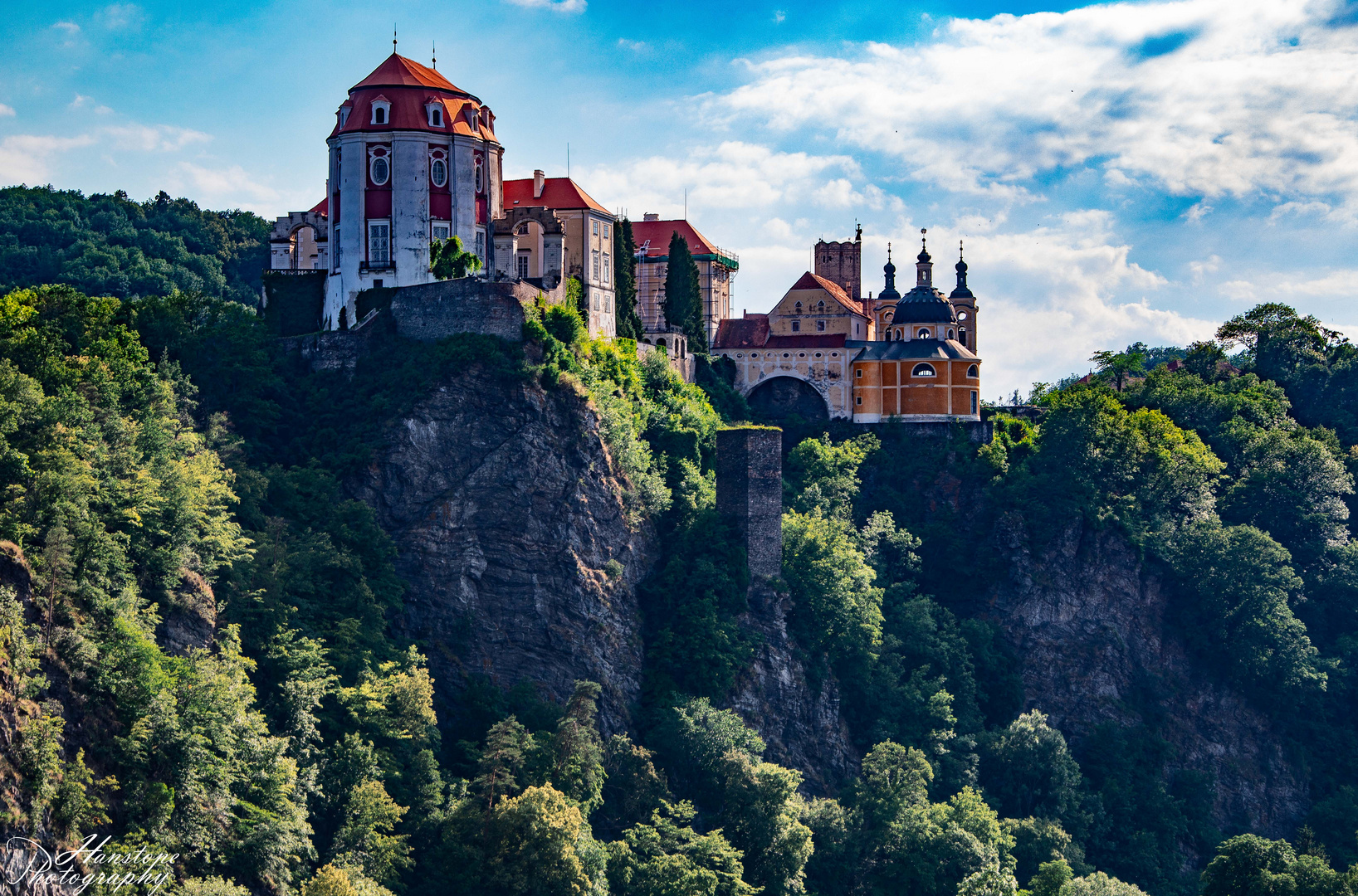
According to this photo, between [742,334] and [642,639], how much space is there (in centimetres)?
2955

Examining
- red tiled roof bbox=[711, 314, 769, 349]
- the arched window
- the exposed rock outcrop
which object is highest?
the arched window

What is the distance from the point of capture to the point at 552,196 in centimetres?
8019

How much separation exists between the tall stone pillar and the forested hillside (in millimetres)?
1162

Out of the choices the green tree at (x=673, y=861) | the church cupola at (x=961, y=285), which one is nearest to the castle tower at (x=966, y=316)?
the church cupola at (x=961, y=285)

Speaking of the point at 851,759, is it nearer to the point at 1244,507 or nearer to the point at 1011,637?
the point at 1011,637

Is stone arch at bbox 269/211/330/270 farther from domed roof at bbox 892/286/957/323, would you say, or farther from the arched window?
domed roof at bbox 892/286/957/323

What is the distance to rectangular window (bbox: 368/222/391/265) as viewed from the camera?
242 ft

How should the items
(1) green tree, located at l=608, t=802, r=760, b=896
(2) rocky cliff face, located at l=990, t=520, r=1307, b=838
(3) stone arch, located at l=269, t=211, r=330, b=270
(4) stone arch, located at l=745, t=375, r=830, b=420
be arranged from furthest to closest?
(4) stone arch, located at l=745, t=375, r=830, b=420 < (2) rocky cliff face, located at l=990, t=520, r=1307, b=838 < (3) stone arch, located at l=269, t=211, r=330, b=270 < (1) green tree, located at l=608, t=802, r=760, b=896

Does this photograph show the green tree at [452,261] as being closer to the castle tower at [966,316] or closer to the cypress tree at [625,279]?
the cypress tree at [625,279]

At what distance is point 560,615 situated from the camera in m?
68.2

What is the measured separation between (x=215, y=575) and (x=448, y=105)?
2472cm

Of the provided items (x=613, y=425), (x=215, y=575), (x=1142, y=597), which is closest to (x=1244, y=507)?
(x=1142, y=597)

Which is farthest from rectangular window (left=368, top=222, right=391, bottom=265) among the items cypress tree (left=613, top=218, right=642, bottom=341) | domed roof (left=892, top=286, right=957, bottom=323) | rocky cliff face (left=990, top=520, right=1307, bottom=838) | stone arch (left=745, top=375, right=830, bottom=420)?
rocky cliff face (left=990, top=520, right=1307, bottom=838)

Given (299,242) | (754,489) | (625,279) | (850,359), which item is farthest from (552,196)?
(850,359)
